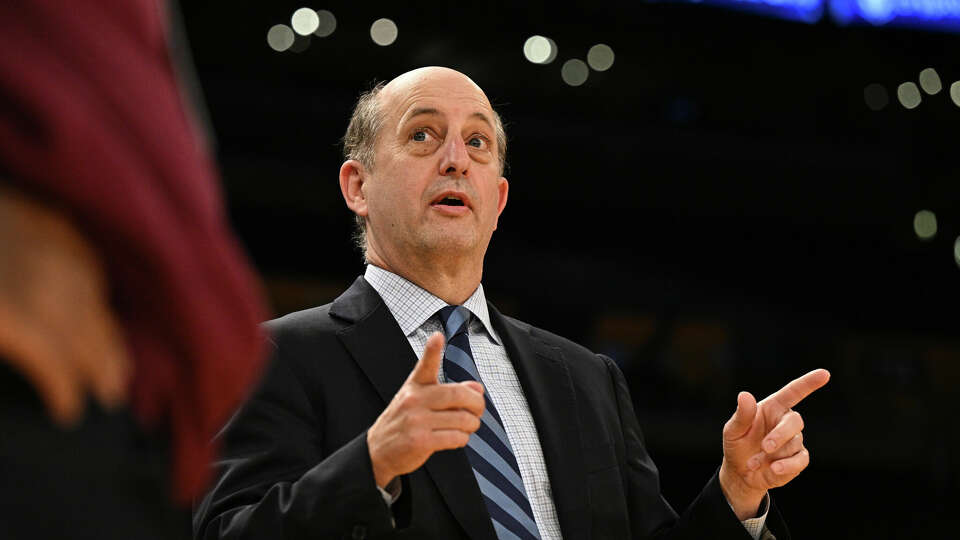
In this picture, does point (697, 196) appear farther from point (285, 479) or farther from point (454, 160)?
point (285, 479)

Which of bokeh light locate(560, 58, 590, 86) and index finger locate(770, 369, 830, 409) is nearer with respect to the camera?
index finger locate(770, 369, 830, 409)

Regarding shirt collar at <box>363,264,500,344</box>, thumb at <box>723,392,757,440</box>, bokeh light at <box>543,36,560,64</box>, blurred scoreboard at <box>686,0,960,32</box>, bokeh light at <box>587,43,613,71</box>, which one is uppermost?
bokeh light at <box>543,36,560,64</box>

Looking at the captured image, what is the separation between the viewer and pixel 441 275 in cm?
208

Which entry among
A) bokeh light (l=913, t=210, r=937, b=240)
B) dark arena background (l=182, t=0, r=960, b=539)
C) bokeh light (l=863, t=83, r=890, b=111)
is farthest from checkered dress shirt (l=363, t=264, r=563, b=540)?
bokeh light (l=913, t=210, r=937, b=240)

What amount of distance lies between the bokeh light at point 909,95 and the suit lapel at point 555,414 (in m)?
3.96

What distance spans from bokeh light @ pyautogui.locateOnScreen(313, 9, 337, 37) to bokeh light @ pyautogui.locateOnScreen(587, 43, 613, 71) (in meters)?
1.13

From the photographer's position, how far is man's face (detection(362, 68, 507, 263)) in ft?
6.78

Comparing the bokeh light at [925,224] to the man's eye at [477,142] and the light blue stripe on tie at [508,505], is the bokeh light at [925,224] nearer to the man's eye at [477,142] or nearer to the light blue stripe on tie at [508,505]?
the man's eye at [477,142]

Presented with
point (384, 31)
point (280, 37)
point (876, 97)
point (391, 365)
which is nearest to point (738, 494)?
point (391, 365)

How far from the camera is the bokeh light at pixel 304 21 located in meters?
4.82

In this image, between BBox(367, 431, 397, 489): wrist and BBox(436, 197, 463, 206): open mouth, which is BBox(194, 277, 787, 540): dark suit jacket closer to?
BBox(367, 431, 397, 489): wrist

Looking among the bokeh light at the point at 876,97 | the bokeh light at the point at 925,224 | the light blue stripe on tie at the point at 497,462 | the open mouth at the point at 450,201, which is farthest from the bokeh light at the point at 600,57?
the light blue stripe on tie at the point at 497,462

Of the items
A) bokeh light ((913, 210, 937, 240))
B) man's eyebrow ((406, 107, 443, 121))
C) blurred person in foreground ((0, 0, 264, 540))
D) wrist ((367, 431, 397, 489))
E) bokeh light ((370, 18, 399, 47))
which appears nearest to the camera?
blurred person in foreground ((0, 0, 264, 540))

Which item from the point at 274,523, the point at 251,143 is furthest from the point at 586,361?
the point at 251,143
